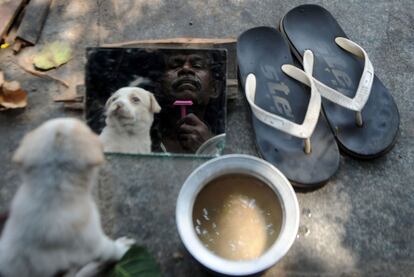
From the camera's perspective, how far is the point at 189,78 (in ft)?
5.74

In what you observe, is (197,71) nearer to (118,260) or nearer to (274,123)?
(274,123)

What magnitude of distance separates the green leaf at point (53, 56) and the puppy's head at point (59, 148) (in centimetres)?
82

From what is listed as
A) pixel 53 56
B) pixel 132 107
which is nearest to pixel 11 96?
pixel 53 56

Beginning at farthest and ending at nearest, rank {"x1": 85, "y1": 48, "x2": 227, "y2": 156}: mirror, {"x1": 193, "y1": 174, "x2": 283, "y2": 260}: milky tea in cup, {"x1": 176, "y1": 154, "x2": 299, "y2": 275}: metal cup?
{"x1": 85, "y1": 48, "x2": 227, "y2": 156}: mirror
{"x1": 193, "y1": 174, "x2": 283, "y2": 260}: milky tea in cup
{"x1": 176, "y1": 154, "x2": 299, "y2": 275}: metal cup

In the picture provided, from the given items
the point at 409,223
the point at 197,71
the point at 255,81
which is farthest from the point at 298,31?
the point at 409,223

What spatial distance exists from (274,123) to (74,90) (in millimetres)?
744

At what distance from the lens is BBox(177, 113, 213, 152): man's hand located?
1688 millimetres

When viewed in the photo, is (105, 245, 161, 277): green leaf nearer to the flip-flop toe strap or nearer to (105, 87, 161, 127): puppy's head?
(105, 87, 161, 127): puppy's head

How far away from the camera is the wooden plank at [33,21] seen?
6.31ft

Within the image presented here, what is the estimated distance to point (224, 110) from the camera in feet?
5.69

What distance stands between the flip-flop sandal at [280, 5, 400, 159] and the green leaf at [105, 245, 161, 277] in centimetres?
78

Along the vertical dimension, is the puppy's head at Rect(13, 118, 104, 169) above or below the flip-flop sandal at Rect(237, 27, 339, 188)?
above

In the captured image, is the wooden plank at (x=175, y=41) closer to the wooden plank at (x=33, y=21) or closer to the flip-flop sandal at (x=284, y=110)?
the flip-flop sandal at (x=284, y=110)

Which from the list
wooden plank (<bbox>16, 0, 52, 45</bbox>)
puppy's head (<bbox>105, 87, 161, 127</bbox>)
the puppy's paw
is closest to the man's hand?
puppy's head (<bbox>105, 87, 161, 127</bbox>)
